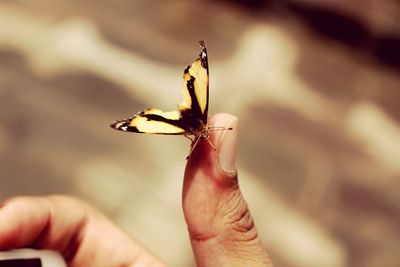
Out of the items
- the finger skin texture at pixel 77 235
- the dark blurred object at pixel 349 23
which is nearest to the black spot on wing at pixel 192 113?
the finger skin texture at pixel 77 235

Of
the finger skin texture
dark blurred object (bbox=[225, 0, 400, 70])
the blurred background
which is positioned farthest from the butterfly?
dark blurred object (bbox=[225, 0, 400, 70])

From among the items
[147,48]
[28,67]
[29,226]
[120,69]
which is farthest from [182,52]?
[29,226]

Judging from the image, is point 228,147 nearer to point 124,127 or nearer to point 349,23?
point 124,127

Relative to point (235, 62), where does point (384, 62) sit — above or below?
above

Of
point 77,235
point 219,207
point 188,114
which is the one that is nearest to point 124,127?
point 188,114

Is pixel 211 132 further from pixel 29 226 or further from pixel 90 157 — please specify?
pixel 90 157

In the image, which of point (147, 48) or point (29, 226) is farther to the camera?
point (147, 48)

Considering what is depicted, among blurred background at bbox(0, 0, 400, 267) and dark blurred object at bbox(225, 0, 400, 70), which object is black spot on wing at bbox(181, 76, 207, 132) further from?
dark blurred object at bbox(225, 0, 400, 70)
